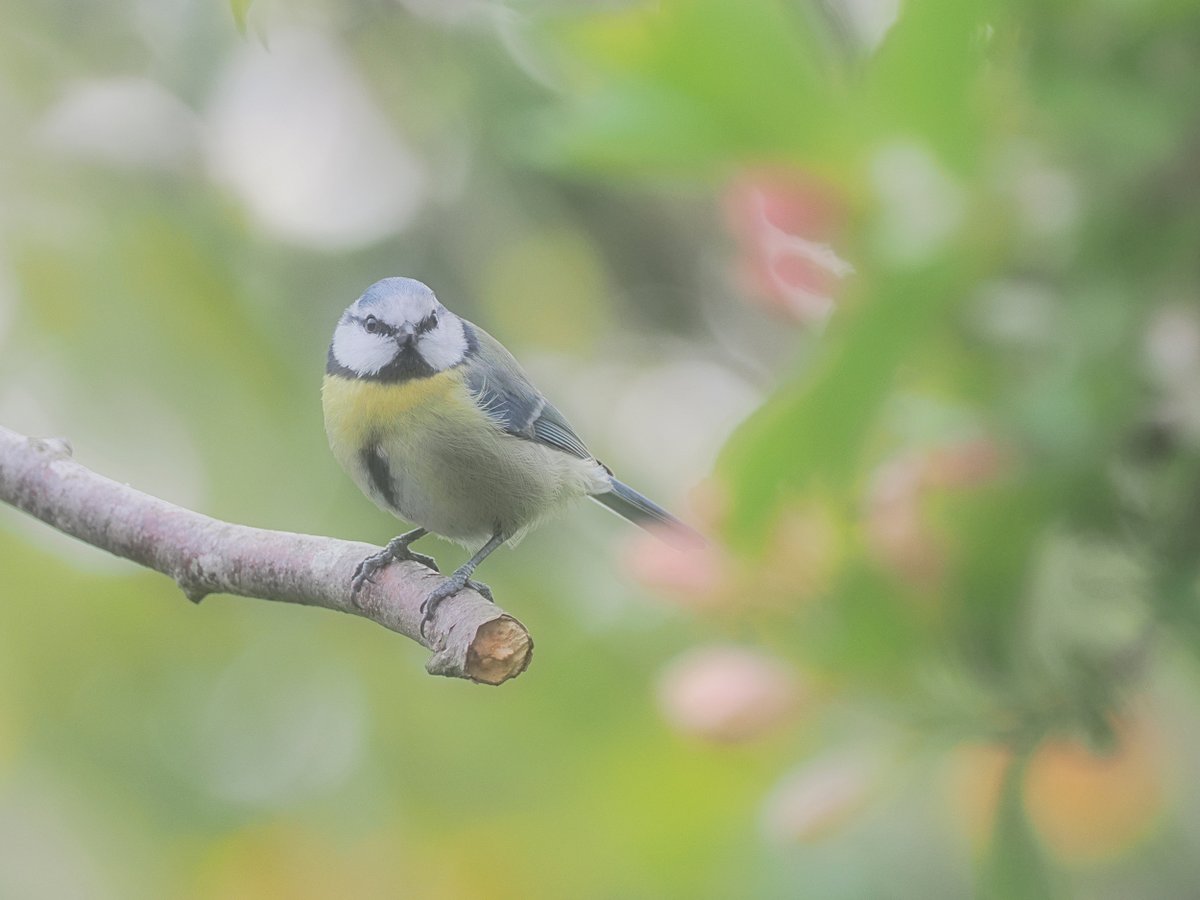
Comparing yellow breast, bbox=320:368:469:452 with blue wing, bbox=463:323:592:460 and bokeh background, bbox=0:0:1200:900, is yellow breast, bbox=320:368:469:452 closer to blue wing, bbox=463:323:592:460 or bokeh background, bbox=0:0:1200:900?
blue wing, bbox=463:323:592:460

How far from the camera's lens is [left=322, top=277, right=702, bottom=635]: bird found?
1.23 m

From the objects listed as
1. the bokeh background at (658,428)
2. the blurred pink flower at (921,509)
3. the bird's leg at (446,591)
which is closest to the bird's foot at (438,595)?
the bird's leg at (446,591)

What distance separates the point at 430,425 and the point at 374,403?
0.18 feet

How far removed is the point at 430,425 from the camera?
1246 millimetres

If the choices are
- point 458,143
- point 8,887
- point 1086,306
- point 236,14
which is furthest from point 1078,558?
point 8,887

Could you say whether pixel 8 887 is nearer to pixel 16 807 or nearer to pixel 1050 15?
pixel 16 807

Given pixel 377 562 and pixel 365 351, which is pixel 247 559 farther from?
pixel 365 351

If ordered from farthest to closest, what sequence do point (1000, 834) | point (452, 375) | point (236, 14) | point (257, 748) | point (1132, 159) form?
point (257, 748), point (452, 375), point (1000, 834), point (1132, 159), point (236, 14)

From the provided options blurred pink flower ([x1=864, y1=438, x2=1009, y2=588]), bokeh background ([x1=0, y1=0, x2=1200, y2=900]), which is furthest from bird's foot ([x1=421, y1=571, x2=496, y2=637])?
blurred pink flower ([x1=864, y1=438, x2=1009, y2=588])

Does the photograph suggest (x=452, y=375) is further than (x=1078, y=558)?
Yes

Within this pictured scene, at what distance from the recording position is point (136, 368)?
209 cm

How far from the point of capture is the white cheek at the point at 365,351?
4.09ft

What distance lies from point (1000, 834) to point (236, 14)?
76 cm

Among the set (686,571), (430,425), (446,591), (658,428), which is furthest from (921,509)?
(658,428)
